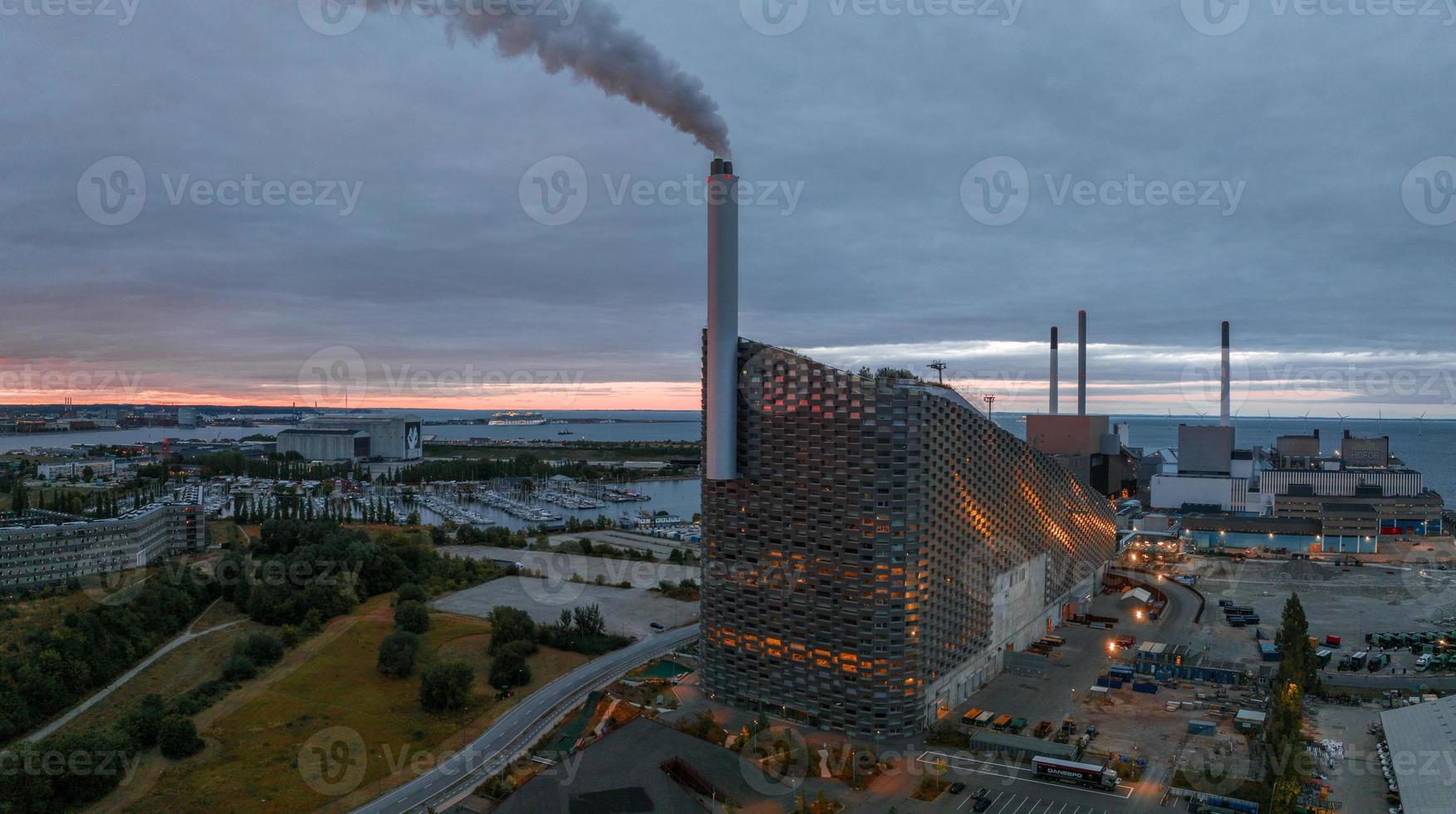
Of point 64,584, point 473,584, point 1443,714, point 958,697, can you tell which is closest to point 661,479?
point 473,584

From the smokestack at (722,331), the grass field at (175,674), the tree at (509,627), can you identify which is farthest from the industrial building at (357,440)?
the smokestack at (722,331)

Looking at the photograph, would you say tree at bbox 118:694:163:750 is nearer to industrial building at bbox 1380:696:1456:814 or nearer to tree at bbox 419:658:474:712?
tree at bbox 419:658:474:712

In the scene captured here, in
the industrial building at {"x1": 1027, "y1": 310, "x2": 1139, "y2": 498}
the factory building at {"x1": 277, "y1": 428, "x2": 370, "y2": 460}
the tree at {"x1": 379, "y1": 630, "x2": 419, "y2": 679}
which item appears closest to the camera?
the tree at {"x1": 379, "y1": 630, "x2": 419, "y2": 679}

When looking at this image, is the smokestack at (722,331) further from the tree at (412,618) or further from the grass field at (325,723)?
the tree at (412,618)

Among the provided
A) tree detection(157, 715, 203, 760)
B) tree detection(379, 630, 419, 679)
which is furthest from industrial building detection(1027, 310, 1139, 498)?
tree detection(157, 715, 203, 760)

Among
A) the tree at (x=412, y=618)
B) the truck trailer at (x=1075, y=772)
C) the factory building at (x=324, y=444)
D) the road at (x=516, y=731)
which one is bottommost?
the road at (x=516, y=731)
